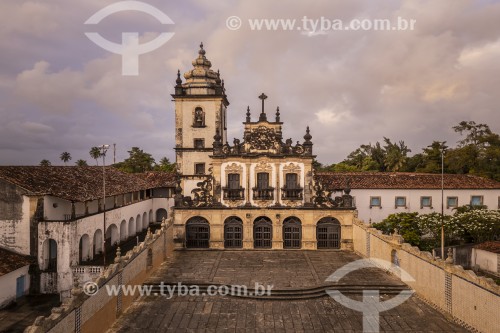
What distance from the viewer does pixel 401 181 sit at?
3378cm

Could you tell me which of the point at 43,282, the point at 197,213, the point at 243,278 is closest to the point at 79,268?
the point at 43,282

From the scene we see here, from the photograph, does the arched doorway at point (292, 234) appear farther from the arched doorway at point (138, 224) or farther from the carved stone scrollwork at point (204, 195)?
the arched doorway at point (138, 224)

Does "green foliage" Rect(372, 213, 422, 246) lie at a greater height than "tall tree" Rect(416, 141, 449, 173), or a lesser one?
lesser

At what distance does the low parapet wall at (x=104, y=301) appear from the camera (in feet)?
34.8

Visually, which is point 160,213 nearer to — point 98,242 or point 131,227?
point 131,227

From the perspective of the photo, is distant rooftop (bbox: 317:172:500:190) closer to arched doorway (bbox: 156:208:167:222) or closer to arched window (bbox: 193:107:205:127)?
arched window (bbox: 193:107:205:127)

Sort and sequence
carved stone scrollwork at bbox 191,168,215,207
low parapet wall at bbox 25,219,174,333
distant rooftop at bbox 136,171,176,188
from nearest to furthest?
low parapet wall at bbox 25,219,174,333, carved stone scrollwork at bbox 191,168,215,207, distant rooftop at bbox 136,171,176,188

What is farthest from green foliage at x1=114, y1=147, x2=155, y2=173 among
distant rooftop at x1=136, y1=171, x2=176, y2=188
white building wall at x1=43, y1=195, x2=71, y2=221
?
white building wall at x1=43, y1=195, x2=71, y2=221

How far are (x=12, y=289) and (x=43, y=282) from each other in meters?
1.92

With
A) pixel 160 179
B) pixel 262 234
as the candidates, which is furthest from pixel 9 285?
pixel 160 179

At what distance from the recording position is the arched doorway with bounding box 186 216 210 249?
2781cm

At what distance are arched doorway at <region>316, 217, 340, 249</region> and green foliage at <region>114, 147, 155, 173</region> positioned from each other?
40.9 m

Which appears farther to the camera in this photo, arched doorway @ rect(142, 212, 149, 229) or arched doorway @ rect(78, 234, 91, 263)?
arched doorway @ rect(142, 212, 149, 229)

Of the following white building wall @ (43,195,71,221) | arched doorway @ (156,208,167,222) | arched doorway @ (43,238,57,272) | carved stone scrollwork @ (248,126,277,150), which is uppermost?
carved stone scrollwork @ (248,126,277,150)
